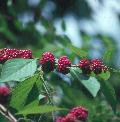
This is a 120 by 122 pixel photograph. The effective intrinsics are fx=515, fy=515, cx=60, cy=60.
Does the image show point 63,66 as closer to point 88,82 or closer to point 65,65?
point 65,65

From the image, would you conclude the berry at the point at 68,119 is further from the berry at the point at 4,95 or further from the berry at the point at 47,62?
the berry at the point at 4,95

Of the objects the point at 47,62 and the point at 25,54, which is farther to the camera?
the point at 25,54

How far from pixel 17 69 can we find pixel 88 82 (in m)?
0.32

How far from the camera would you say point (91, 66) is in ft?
7.77

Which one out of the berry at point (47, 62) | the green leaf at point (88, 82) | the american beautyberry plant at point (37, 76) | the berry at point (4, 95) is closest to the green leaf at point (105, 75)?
the american beautyberry plant at point (37, 76)

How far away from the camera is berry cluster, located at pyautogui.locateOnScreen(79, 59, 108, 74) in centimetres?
234

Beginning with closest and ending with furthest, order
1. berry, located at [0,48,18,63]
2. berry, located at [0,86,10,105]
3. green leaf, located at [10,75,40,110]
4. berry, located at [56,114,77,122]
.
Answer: berry, located at [56,114,77,122] → green leaf, located at [10,75,40,110] → berry, located at [0,48,18,63] → berry, located at [0,86,10,105]

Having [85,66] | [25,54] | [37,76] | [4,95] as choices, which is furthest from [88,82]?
[4,95]

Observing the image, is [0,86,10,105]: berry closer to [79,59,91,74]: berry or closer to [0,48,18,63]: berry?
[0,48,18,63]: berry

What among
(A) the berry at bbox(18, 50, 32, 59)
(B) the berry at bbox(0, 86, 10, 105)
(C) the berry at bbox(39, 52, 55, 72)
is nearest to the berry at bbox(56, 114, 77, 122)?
(C) the berry at bbox(39, 52, 55, 72)

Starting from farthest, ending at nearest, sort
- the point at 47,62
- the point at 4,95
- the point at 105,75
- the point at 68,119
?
the point at 4,95 < the point at 105,75 < the point at 47,62 < the point at 68,119

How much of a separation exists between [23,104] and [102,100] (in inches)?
94.4

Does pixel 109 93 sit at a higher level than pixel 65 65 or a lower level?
lower

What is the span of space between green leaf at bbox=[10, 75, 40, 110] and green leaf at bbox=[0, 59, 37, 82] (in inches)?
2.4
